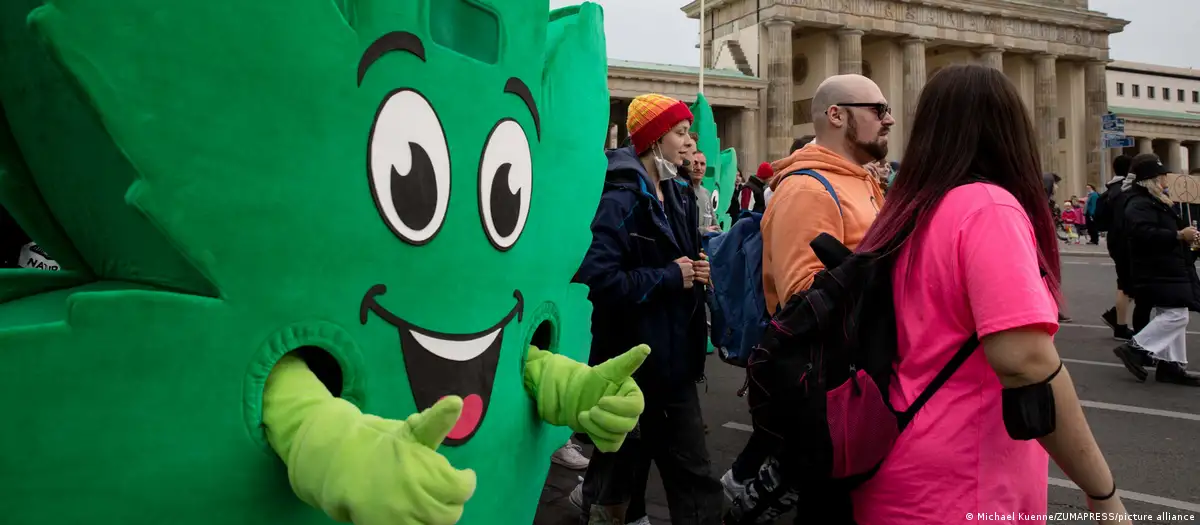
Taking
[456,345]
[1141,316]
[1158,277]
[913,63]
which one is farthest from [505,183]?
[913,63]

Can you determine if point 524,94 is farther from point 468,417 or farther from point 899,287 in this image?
point 899,287

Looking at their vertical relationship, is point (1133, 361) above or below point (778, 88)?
below

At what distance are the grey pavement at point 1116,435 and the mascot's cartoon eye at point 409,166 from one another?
247 centimetres

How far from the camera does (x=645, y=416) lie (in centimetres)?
306

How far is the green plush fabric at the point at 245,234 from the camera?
1.09 m

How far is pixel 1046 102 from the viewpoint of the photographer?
3812cm

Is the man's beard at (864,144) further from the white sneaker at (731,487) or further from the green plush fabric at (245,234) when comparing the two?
the white sneaker at (731,487)

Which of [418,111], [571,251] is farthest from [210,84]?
[571,251]

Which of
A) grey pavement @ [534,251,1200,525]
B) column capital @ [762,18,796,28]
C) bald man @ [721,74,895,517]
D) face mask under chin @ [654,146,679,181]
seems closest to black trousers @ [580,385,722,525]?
bald man @ [721,74,895,517]

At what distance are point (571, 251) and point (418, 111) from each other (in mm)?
646

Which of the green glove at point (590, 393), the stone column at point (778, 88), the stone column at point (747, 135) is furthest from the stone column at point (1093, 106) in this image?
the green glove at point (590, 393)

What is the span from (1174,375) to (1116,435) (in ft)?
5.94

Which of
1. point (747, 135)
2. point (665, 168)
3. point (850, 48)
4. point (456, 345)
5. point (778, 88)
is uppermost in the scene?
point (850, 48)

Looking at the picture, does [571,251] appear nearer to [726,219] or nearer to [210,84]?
[210,84]
